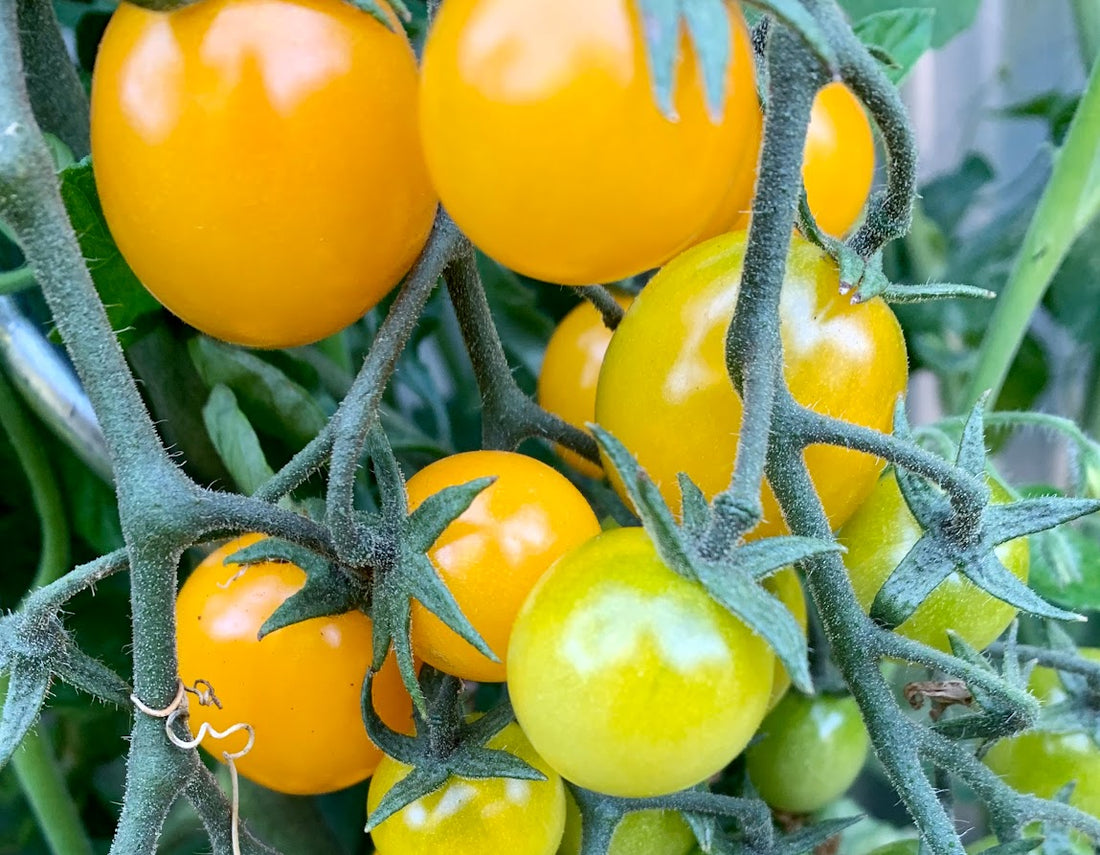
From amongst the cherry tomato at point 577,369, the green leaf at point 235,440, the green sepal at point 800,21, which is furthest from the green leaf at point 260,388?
the green sepal at point 800,21

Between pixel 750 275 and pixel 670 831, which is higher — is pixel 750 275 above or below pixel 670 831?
above

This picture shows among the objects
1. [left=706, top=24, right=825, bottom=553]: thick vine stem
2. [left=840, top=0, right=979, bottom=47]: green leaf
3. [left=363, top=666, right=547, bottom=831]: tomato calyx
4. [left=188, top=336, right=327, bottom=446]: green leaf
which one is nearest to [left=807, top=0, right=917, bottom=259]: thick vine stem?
[left=706, top=24, right=825, bottom=553]: thick vine stem

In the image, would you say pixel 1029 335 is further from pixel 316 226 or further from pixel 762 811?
pixel 316 226

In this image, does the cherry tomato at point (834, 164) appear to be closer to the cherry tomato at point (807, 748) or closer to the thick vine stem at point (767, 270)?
the thick vine stem at point (767, 270)

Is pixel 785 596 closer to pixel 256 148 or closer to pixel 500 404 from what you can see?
pixel 500 404

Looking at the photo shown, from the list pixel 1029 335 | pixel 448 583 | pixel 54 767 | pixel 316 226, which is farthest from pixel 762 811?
pixel 1029 335

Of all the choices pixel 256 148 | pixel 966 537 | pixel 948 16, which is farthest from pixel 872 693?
pixel 948 16
